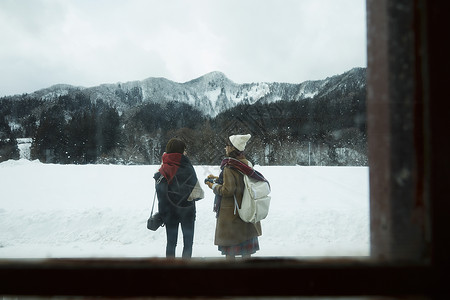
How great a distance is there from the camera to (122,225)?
548 cm

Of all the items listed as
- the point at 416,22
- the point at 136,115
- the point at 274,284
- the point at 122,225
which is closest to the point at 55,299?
the point at 274,284

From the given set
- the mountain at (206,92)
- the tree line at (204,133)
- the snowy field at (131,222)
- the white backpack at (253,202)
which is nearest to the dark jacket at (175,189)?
the white backpack at (253,202)

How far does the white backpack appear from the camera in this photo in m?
2.75

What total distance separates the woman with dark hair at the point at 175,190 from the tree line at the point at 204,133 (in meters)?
15.0

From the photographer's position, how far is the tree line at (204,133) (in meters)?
21.3

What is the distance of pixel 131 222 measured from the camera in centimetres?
555

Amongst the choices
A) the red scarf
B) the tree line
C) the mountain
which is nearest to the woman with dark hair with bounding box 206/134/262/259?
the red scarf

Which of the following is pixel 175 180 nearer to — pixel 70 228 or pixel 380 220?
pixel 380 220

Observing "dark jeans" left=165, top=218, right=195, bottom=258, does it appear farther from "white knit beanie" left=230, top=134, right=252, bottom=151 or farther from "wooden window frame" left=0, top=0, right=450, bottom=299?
"wooden window frame" left=0, top=0, right=450, bottom=299

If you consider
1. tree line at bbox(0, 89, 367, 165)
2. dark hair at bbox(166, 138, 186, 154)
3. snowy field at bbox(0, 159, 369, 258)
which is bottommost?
snowy field at bbox(0, 159, 369, 258)

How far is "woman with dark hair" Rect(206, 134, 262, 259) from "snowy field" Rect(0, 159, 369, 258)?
40.6 inches

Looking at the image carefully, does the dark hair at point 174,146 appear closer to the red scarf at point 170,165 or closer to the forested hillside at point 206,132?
the red scarf at point 170,165

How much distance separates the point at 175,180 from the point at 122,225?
9.56ft

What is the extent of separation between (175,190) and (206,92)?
63.0 metres
